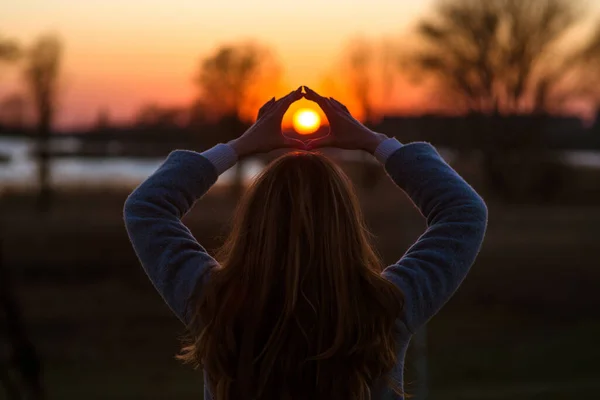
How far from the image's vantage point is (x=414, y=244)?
1613mm

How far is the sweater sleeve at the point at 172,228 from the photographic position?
1552 millimetres

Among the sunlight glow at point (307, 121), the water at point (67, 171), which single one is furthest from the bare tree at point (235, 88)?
the sunlight glow at point (307, 121)

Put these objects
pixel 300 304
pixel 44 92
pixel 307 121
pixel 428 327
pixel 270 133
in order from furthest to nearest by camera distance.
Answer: pixel 44 92 < pixel 428 327 < pixel 307 121 < pixel 270 133 < pixel 300 304

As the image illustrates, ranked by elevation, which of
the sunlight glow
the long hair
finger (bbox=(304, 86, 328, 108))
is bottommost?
the long hair

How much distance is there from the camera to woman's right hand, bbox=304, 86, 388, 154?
1690 millimetres

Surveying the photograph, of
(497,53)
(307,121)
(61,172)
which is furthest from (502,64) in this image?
(307,121)

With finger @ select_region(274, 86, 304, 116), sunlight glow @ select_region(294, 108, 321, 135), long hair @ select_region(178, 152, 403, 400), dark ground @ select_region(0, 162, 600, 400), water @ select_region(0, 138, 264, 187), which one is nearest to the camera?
long hair @ select_region(178, 152, 403, 400)

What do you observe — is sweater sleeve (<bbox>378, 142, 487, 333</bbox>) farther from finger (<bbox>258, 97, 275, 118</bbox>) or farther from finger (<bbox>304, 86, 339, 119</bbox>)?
finger (<bbox>258, 97, 275, 118</bbox>)

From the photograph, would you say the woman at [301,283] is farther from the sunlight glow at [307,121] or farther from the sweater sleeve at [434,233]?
the sunlight glow at [307,121]

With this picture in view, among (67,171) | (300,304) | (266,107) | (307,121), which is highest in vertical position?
(266,107)

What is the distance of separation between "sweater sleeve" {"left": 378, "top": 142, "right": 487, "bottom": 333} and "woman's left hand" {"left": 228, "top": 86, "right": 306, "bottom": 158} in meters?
0.22

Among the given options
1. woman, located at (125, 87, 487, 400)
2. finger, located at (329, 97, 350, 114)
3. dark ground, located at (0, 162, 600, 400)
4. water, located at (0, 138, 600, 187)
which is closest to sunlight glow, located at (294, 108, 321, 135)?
finger, located at (329, 97, 350, 114)

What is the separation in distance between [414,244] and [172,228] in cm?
45

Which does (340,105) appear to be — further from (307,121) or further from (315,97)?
(307,121)
